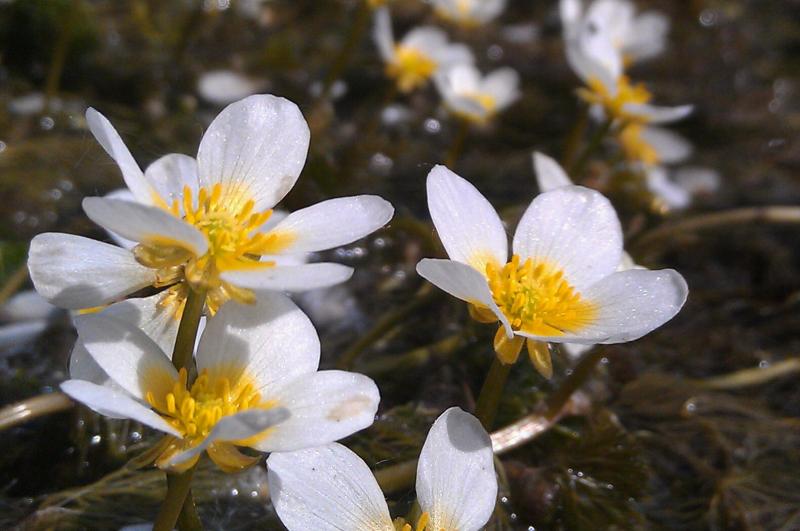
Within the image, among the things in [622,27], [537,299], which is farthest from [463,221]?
[622,27]

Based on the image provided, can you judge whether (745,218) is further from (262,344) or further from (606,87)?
(262,344)

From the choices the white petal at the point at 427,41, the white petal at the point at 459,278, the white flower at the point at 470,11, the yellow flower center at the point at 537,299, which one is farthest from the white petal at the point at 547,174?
the white flower at the point at 470,11

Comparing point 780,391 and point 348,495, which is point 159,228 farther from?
point 780,391

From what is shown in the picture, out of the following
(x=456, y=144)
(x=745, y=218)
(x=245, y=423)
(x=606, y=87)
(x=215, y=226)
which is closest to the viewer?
(x=245, y=423)

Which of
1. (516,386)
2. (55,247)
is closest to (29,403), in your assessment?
(55,247)

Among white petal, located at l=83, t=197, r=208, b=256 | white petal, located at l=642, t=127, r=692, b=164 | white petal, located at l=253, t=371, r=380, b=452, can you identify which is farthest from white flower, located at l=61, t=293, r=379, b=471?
white petal, located at l=642, t=127, r=692, b=164

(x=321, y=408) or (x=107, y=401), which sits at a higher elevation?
(x=107, y=401)
